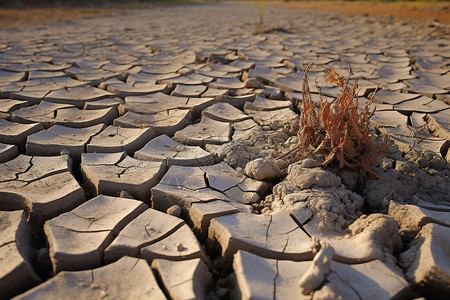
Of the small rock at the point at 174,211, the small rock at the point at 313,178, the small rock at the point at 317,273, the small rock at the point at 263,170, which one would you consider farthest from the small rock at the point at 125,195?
the small rock at the point at 317,273

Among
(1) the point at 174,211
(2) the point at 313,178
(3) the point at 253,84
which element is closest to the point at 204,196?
(1) the point at 174,211

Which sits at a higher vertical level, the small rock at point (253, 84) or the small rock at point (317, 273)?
the small rock at point (253, 84)

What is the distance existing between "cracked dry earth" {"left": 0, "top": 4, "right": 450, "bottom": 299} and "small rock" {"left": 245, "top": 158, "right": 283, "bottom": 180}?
0.04 ft

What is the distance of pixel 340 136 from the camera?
5.85ft

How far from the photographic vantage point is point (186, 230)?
1443 millimetres

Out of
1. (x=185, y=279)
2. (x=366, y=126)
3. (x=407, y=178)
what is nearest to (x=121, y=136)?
(x=185, y=279)

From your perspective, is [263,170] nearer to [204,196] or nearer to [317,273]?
[204,196]

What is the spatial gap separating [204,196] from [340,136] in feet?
2.41

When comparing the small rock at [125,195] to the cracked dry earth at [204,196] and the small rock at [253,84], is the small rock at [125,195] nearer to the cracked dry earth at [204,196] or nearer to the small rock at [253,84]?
the cracked dry earth at [204,196]

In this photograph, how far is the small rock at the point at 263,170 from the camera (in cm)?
181

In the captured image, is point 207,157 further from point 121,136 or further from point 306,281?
point 306,281

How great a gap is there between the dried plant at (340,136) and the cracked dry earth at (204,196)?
8 cm

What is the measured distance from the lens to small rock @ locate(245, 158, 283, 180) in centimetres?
181

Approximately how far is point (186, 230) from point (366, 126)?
1.06m
